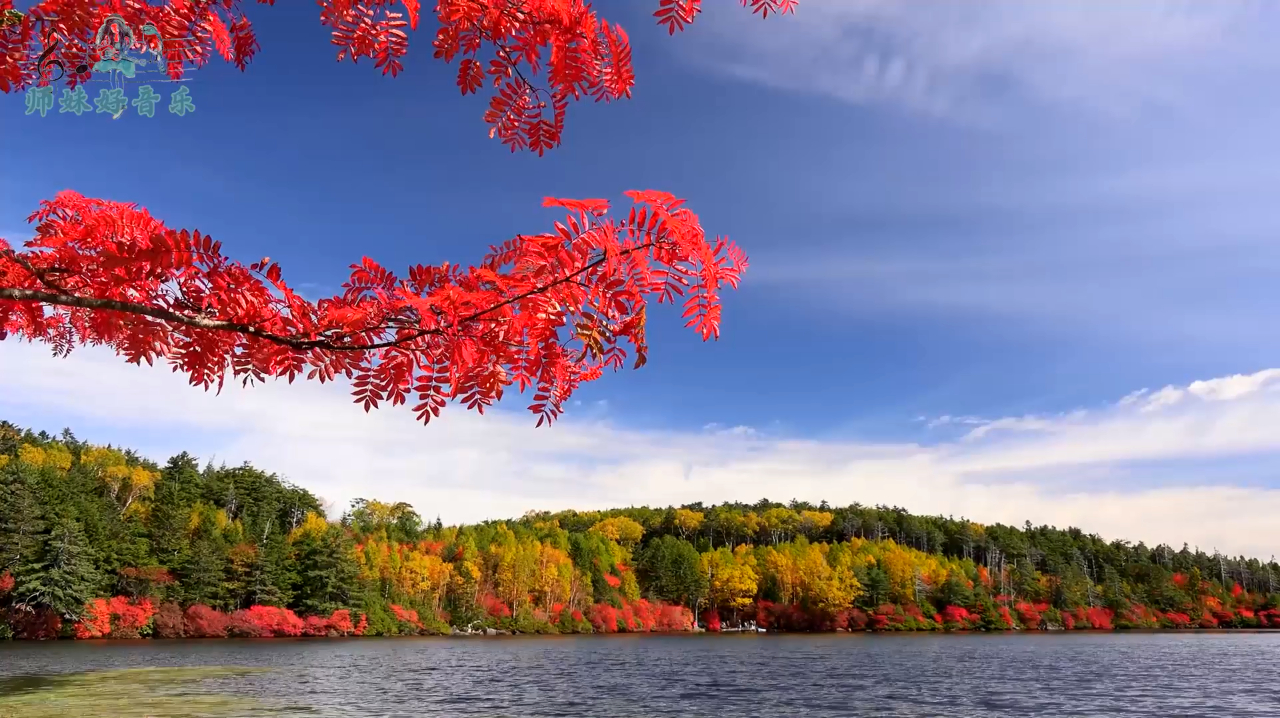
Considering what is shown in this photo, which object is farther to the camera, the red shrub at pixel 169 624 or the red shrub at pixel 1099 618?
the red shrub at pixel 1099 618

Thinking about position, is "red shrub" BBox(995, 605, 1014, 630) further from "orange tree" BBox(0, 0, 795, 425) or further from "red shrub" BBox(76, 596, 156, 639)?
"orange tree" BBox(0, 0, 795, 425)

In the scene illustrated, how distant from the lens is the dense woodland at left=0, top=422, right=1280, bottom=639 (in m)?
59.4

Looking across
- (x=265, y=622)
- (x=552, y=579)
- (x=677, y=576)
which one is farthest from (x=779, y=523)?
(x=265, y=622)

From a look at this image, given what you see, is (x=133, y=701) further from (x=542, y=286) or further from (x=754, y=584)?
(x=754, y=584)

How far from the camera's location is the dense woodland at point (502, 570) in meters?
59.4

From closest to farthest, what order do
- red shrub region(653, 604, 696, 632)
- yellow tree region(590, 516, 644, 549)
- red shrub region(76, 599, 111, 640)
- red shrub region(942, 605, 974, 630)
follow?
red shrub region(76, 599, 111, 640), red shrub region(653, 604, 696, 632), red shrub region(942, 605, 974, 630), yellow tree region(590, 516, 644, 549)

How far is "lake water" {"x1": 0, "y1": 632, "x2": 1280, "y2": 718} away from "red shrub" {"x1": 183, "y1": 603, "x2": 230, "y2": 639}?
36.1ft

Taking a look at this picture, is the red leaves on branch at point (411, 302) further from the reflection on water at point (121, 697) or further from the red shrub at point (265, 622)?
the red shrub at point (265, 622)

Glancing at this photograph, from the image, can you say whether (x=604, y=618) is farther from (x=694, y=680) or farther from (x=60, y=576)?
(x=694, y=680)

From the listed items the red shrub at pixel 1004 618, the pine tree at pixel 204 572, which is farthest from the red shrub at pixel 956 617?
the pine tree at pixel 204 572

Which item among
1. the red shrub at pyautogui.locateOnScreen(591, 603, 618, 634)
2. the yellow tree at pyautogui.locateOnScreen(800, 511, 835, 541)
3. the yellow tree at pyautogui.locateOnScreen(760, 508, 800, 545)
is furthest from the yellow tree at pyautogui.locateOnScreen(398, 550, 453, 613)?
the yellow tree at pyautogui.locateOnScreen(800, 511, 835, 541)

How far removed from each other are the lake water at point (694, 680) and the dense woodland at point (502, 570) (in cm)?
1215

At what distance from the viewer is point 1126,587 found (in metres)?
114

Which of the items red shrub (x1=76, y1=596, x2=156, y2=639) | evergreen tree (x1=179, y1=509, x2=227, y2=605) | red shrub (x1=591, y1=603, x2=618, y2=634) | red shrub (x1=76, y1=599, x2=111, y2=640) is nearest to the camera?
red shrub (x1=76, y1=599, x2=111, y2=640)
